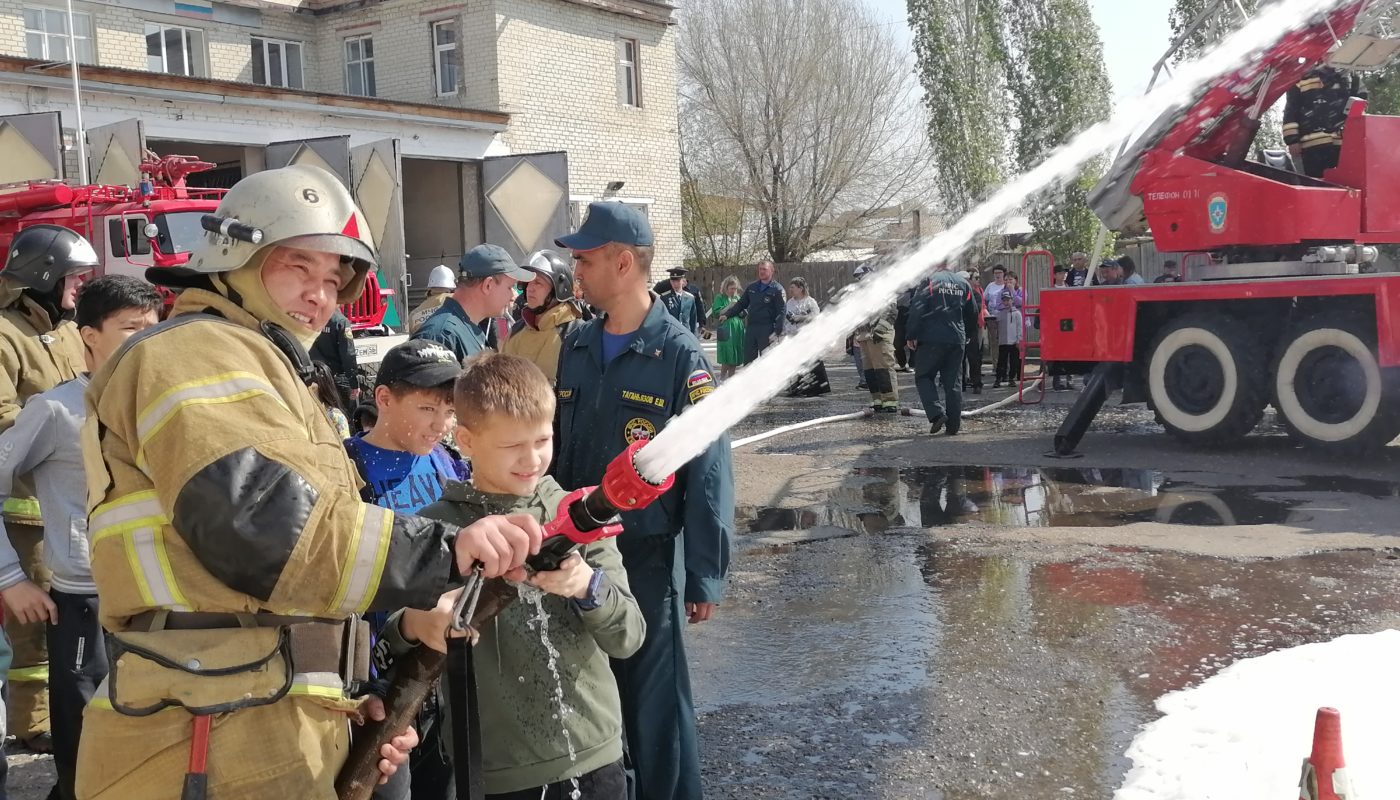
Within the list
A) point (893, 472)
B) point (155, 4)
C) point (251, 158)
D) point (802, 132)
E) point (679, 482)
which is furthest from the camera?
point (802, 132)

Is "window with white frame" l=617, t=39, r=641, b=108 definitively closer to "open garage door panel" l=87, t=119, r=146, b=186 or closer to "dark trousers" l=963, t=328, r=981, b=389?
"dark trousers" l=963, t=328, r=981, b=389

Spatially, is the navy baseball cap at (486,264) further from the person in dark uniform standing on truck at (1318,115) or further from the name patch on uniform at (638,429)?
the person in dark uniform standing on truck at (1318,115)

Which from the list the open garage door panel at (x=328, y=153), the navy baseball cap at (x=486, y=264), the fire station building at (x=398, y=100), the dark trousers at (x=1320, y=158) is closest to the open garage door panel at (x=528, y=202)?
the fire station building at (x=398, y=100)

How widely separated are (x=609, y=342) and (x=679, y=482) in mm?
555

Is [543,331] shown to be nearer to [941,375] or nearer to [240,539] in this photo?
[240,539]

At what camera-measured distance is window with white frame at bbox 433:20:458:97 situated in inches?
1013

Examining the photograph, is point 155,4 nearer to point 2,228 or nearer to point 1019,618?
point 2,228

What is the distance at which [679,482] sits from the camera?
12.2ft

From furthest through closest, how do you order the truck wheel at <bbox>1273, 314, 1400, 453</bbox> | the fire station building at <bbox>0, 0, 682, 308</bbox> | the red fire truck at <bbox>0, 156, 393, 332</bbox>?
the fire station building at <bbox>0, 0, 682, 308</bbox>, the red fire truck at <bbox>0, 156, 393, 332</bbox>, the truck wheel at <bbox>1273, 314, 1400, 453</bbox>

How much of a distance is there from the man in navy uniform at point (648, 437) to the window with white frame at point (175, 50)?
71.5 feet

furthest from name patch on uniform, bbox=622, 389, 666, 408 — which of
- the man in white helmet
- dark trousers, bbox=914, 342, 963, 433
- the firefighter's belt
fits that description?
dark trousers, bbox=914, 342, 963, 433

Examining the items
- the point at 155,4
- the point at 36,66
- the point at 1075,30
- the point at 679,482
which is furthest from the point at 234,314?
the point at 1075,30

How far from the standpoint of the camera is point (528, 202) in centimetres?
2127

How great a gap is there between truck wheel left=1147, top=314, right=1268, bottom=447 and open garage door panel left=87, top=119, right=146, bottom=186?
1135 cm
